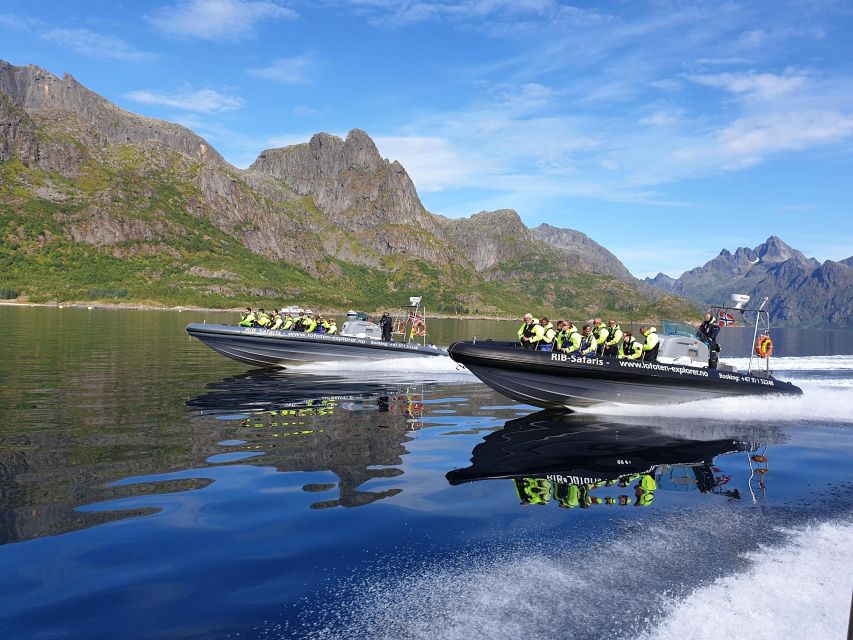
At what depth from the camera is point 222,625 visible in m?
5.45

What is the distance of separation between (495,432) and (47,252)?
709 ft

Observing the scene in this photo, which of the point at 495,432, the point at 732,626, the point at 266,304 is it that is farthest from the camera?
the point at 266,304

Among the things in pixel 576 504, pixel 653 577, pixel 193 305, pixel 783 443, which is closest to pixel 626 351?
pixel 783 443

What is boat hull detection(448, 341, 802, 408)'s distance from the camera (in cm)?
1739

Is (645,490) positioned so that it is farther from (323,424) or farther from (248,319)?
(248,319)

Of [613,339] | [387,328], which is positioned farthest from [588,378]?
[387,328]

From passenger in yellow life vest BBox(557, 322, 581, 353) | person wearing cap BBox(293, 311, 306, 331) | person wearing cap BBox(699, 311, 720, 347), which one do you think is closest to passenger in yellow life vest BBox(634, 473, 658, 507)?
passenger in yellow life vest BBox(557, 322, 581, 353)

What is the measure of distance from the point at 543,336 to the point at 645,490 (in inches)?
339

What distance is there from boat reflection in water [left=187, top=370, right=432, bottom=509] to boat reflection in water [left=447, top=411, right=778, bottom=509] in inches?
77.3

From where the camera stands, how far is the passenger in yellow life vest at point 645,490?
950 centimetres

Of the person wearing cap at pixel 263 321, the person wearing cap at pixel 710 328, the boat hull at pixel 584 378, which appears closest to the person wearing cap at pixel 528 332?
the boat hull at pixel 584 378

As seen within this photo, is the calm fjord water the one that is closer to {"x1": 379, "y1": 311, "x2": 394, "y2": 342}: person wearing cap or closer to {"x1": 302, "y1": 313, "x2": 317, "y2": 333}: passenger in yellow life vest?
{"x1": 302, "y1": 313, "x2": 317, "y2": 333}: passenger in yellow life vest

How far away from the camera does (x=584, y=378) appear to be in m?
17.6

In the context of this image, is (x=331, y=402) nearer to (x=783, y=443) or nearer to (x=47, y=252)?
(x=783, y=443)
